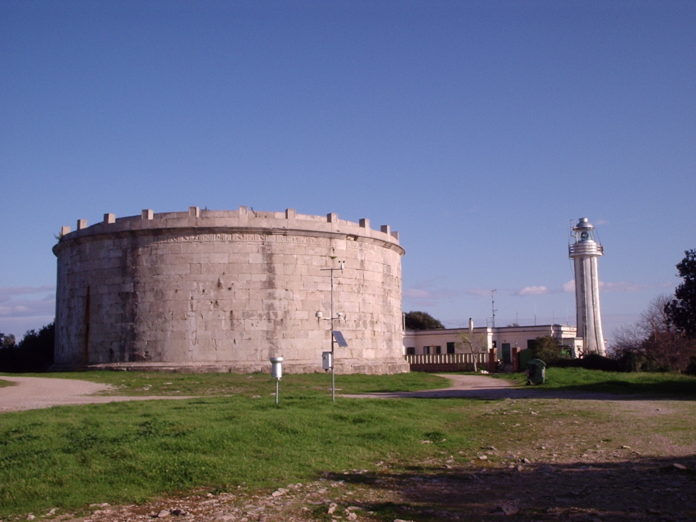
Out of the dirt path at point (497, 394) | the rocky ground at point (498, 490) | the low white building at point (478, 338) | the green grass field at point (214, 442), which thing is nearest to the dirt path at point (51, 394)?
the green grass field at point (214, 442)

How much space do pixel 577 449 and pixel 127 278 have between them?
22972 millimetres

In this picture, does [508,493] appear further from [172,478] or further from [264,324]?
[264,324]

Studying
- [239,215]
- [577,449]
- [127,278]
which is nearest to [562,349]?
[239,215]

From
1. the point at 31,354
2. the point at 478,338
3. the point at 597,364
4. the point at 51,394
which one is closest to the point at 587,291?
the point at 478,338

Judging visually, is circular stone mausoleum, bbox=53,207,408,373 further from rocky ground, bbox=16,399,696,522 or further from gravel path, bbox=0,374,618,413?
rocky ground, bbox=16,399,696,522

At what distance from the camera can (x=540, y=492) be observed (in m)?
8.30

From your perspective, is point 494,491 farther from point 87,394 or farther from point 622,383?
point 622,383

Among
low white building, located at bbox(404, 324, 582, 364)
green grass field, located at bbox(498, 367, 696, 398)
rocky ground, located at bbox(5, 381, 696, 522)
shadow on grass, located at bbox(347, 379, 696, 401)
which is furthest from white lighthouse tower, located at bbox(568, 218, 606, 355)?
rocky ground, located at bbox(5, 381, 696, 522)

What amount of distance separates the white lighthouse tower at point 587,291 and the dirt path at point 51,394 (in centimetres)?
4165

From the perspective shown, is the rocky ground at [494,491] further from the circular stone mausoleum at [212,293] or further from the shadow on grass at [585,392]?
the circular stone mausoleum at [212,293]

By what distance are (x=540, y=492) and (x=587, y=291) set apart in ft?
168

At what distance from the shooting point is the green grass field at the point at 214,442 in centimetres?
860

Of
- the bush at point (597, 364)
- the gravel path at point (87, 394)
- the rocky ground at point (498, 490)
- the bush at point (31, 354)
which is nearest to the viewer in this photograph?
the rocky ground at point (498, 490)

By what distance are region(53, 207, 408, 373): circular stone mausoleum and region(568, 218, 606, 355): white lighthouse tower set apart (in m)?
29.4
